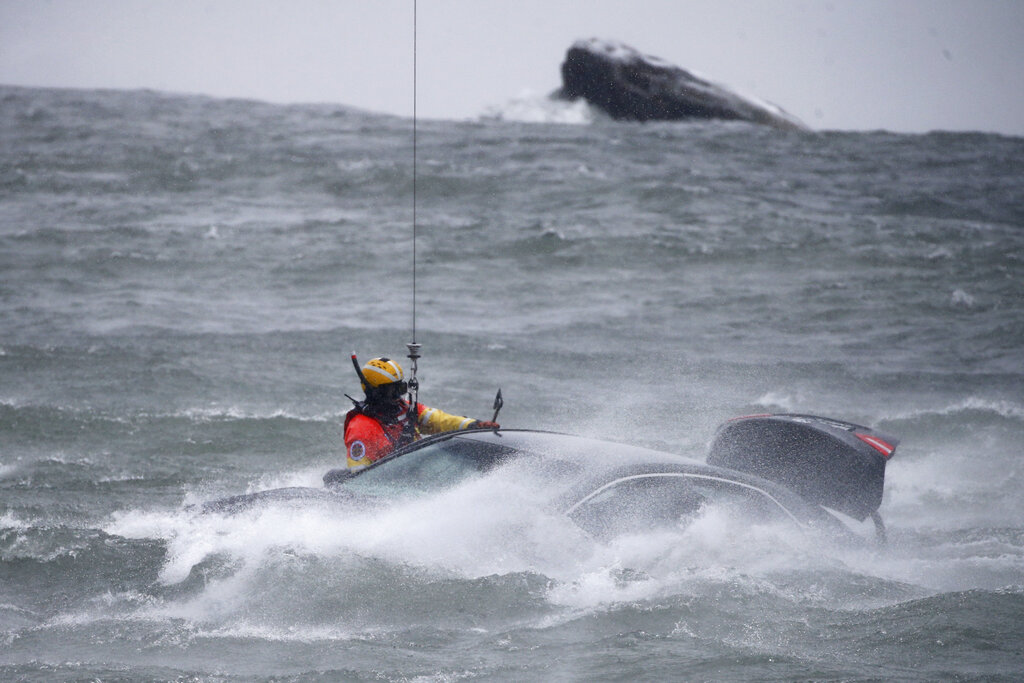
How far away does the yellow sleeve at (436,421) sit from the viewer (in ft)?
27.5

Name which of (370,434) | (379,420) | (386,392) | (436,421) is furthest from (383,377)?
(436,421)

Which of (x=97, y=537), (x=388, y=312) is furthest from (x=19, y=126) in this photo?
(x=97, y=537)

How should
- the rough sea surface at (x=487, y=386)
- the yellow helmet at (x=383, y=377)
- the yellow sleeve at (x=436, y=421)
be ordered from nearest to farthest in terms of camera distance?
the rough sea surface at (x=487, y=386) < the yellow helmet at (x=383, y=377) < the yellow sleeve at (x=436, y=421)

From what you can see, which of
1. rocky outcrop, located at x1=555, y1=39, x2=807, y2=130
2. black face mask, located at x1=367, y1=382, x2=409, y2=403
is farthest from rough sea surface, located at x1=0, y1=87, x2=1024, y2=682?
rocky outcrop, located at x1=555, y1=39, x2=807, y2=130

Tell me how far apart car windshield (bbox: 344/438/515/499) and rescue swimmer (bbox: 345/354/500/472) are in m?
0.45

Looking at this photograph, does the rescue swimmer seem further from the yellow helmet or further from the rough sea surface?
the rough sea surface

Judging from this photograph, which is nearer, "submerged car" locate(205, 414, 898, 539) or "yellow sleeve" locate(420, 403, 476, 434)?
"submerged car" locate(205, 414, 898, 539)

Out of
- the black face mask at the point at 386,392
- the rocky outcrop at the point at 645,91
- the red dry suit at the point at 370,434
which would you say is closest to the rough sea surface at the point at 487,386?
the red dry suit at the point at 370,434

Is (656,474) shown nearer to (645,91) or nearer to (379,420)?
(379,420)

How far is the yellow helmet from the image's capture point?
26.3ft

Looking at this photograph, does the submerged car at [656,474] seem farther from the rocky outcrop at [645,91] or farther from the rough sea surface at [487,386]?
the rocky outcrop at [645,91]

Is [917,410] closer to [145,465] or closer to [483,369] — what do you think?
[483,369]

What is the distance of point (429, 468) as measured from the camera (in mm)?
6992

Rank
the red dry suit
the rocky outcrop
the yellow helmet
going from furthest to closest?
the rocky outcrop, the yellow helmet, the red dry suit
